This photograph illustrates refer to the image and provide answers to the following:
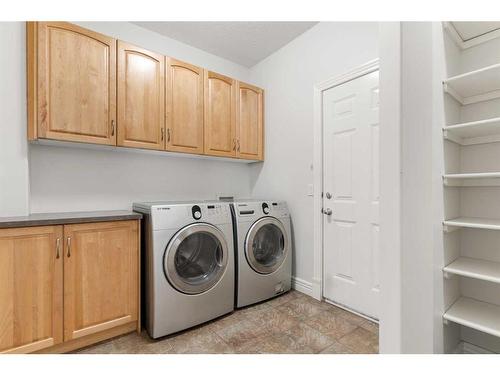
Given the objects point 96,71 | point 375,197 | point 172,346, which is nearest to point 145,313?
point 172,346

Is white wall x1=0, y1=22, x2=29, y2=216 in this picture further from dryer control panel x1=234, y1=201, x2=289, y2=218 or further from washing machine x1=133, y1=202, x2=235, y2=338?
dryer control panel x1=234, y1=201, x2=289, y2=218

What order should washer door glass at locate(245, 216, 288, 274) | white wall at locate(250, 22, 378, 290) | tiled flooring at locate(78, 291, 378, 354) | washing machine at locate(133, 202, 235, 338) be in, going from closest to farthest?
tiled flooring at locate(78, 291, 378, 354) < washing machine at locate(133, 202, 235, 338) < white wall at locate(250, 22, 378, 290) < washer door glass at locate(245, 216, 288, 274)

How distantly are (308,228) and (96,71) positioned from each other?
86.5 inches

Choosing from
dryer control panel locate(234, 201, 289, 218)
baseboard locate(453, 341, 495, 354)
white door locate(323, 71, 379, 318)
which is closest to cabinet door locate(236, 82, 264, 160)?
dryer control panel locate(234, 201, 289, 218)

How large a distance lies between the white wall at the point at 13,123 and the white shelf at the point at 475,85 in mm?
2590

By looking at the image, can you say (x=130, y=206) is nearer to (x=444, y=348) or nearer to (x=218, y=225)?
(x=218, y=225)

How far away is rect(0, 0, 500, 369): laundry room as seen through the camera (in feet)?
4.00

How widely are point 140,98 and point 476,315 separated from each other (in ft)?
8.54

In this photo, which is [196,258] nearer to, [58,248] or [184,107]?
[58,248]

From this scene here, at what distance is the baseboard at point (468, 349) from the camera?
4.65 feet

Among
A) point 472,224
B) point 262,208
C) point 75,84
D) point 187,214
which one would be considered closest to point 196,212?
point 187,214

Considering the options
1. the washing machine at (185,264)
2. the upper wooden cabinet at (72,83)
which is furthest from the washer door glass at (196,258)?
the upper wooden cabinet at (72,83)

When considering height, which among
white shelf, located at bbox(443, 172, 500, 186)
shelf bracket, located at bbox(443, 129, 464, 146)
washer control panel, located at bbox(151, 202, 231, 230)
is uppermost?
shelf bracket, located at bbox(443, 129, 464, 146)

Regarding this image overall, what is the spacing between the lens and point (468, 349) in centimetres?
146
